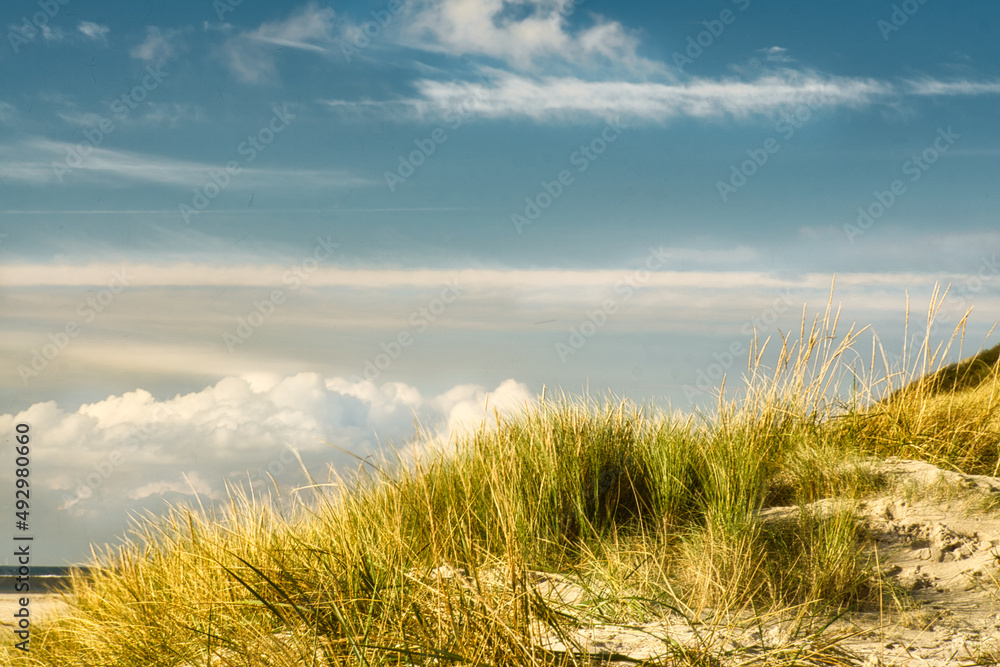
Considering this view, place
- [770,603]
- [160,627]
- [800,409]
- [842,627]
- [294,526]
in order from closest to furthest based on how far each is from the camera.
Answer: [842,627] → [770,603] → [160,627] → [294,526] → [800,409]

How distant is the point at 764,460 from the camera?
5098 millimetres

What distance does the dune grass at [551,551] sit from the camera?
2635 millimetres

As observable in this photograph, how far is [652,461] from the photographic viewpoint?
472 cm

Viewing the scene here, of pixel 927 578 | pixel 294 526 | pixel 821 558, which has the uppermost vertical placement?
pixel 294 526

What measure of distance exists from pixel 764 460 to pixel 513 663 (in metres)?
3.22

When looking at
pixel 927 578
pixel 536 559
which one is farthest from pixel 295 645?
pixel 927 578

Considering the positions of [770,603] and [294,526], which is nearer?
[770,603]

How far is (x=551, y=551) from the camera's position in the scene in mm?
4016

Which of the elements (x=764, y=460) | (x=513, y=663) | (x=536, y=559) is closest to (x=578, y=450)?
(x=536, y=559)

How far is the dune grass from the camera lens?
263 cm

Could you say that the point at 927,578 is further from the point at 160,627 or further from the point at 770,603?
the point at 160,627

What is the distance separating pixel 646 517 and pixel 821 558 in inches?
45.9

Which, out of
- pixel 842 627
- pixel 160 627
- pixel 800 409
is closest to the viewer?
pixel 842 627

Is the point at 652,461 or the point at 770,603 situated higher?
the point at 652,461
